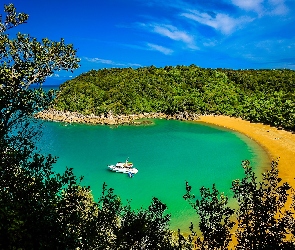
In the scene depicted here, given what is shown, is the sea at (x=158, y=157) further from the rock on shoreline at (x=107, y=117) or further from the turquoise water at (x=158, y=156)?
the rock on shoreline at (x=107, y=117)

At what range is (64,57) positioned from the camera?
45.1 ft

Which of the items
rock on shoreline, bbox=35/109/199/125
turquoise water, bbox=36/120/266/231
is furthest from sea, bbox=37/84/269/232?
rock on shoreline, bbox=35/109/199/125

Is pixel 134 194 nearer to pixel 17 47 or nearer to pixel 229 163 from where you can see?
pixel 229 163

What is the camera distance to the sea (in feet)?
123

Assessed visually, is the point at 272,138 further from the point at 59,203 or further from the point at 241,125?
the point at 59,203

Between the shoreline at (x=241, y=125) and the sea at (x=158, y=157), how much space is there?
2.56m

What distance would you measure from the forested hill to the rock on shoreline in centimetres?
233

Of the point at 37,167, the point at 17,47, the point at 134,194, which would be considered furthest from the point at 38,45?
the point at 134,194

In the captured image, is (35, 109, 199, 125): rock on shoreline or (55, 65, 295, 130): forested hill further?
(55, 65, 295, 130): forested hill

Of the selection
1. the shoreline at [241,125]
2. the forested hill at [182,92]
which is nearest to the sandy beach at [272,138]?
the shoreline at [241,125]

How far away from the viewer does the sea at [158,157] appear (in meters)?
37.6

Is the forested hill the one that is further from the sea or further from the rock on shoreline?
the sea

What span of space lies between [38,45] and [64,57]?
1.26 metres

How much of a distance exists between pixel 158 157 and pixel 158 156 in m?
0.70
